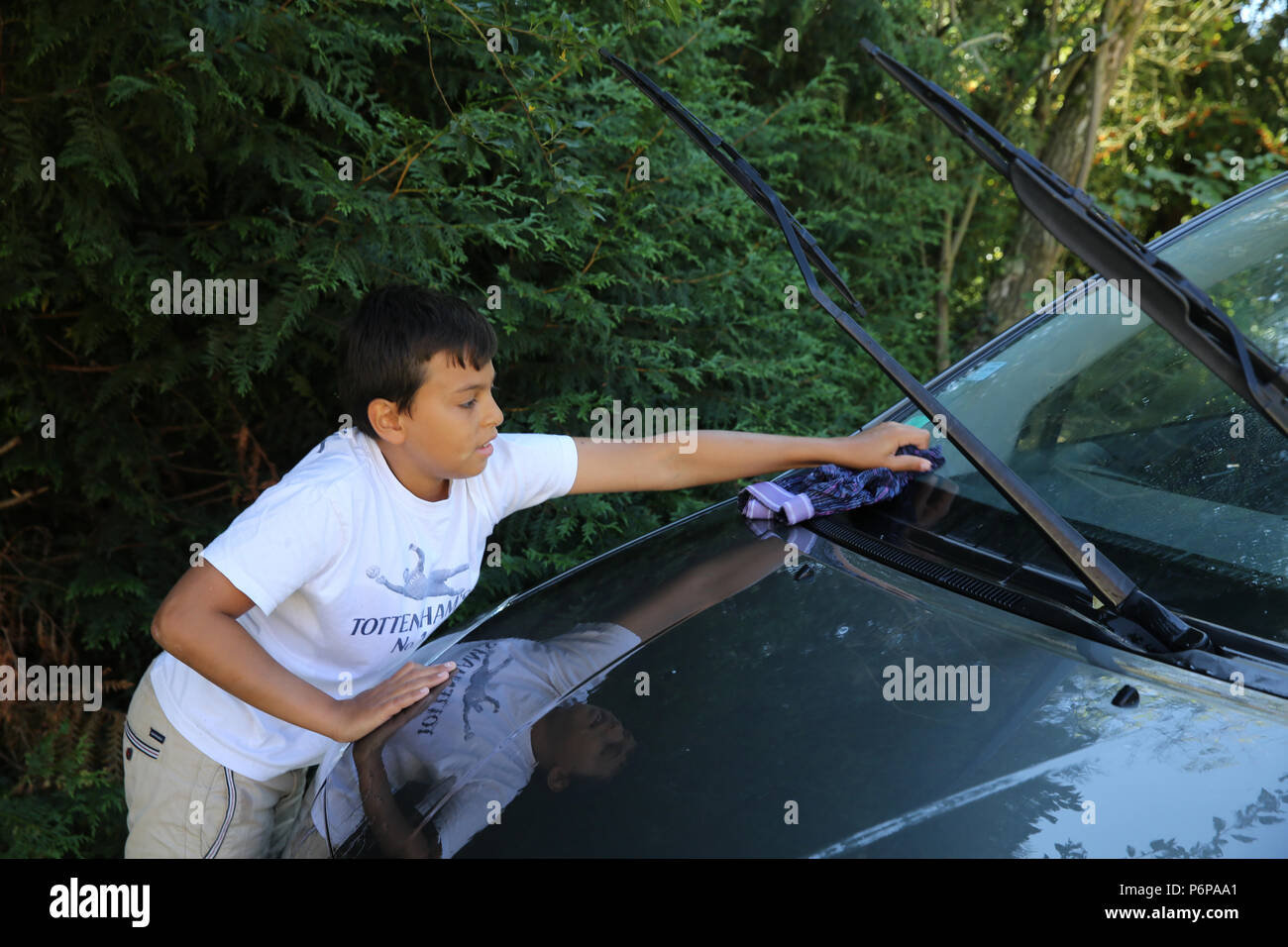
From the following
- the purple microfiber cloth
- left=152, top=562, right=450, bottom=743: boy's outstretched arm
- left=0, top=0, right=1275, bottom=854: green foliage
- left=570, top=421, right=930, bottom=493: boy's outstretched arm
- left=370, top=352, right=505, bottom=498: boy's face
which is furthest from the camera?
left=0, top=0, right=1275, bottom=854: green foliage

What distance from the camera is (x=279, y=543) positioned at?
1.75 m

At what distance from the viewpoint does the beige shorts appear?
195 cm

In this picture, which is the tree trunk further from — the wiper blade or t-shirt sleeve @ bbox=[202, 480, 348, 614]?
t-shirt sleeve @ bbox=[202, 480, 348, 614]

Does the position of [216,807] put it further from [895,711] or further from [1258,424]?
[1258,424]

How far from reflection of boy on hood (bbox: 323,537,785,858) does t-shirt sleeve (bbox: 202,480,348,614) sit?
29 centimetres

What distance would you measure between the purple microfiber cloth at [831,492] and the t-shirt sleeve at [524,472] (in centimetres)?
39

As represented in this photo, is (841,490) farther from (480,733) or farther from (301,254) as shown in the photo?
(301,254)

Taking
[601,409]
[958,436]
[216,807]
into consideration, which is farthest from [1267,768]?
[601,409]

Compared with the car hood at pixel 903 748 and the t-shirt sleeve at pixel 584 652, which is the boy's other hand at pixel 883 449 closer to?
the car hood at pixel 903 748

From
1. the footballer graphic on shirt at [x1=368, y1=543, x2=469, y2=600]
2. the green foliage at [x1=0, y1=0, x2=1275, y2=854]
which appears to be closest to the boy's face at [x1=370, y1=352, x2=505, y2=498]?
the footballer graphic on shirt at [x1=368, y1=543, x2=469, y2=600]

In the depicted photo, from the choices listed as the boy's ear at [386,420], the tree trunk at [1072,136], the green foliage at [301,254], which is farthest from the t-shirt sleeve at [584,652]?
the tree trunk at [1072,136]

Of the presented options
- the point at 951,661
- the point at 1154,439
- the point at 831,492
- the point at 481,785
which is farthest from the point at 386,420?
the point at 1154,439

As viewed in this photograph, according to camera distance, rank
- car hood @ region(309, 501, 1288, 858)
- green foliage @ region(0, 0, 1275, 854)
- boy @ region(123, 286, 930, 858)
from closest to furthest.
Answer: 1. car hood @ region(309, 501, 1288, 858)
2. boy @ region(123, 286, 930, 858)
3. green foliage @ region(0, 0, 1275, 854)

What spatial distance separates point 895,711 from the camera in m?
1.50
